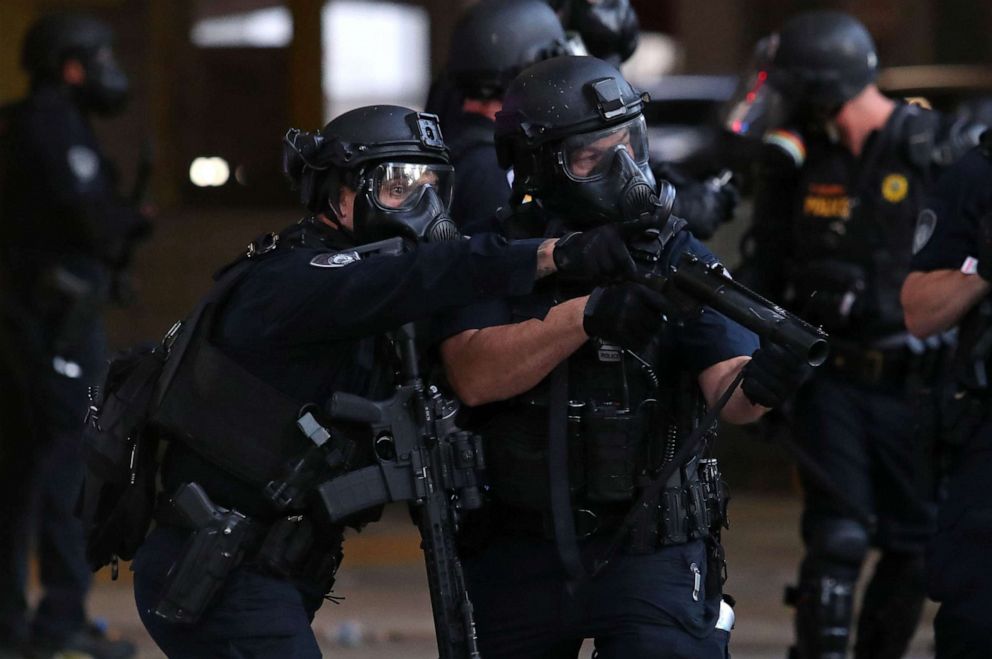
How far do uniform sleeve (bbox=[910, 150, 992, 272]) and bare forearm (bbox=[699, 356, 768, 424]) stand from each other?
77 cm

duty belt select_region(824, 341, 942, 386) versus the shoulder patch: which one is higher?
the shoulder patch

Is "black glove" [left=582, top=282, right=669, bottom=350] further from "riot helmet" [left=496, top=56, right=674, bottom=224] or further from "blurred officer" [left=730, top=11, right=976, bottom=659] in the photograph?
"blurred officer" [left=730, top=11, right=976, bottom=659]

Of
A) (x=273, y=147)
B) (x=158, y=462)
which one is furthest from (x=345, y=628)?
(x=273, y=147)

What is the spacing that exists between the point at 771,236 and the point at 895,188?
17.6 inches

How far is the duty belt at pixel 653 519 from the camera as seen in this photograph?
4.02 m

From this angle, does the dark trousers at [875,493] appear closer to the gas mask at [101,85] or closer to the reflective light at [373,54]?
the gas mask at [101,85]

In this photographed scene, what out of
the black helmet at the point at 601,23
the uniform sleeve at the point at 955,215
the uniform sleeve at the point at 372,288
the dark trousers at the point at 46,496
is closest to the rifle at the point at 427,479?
the uniform sleeve at the point at 372,288

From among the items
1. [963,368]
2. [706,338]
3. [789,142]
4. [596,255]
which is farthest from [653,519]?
[789,142]

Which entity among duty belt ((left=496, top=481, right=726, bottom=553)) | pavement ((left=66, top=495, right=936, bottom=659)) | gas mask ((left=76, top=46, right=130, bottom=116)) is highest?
duty belt ((left=496, top=481, right=726, bottom=553))

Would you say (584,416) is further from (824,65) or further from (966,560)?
(824,65)

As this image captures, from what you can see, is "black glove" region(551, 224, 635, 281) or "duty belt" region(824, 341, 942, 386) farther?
"duty belt" region(824, 341, 942, 386)

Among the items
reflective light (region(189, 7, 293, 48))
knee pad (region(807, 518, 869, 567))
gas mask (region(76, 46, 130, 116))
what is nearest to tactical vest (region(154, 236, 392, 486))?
knee pad (region(807, 518, 869, 567))

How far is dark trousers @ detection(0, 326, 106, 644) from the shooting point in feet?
22.6

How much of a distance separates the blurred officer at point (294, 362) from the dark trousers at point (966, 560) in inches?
50.7
